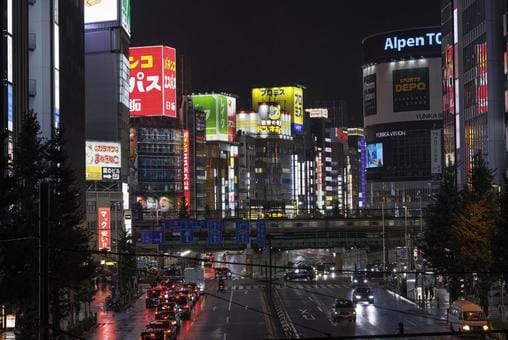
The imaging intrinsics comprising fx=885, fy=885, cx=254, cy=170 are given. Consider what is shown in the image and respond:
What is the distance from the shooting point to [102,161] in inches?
4173

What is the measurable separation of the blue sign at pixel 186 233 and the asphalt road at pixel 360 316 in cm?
1020

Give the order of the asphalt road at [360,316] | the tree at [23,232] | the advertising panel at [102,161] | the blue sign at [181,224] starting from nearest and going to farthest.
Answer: the tree at [23,232], the asphalt road at [360,316], the blue sign at [181,224], the advertising panel at [102,161]

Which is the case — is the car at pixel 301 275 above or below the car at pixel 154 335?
below

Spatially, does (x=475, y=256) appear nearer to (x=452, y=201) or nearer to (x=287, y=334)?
(x=452, y=201)

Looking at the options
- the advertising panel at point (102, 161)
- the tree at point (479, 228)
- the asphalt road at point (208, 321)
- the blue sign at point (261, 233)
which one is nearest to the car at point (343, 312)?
the asphalt road at point (208, 321)

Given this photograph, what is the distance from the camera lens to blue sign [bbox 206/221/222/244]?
82.0 metres

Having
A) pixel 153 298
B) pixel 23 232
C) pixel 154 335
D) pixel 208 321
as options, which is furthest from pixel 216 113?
pixel 23 232

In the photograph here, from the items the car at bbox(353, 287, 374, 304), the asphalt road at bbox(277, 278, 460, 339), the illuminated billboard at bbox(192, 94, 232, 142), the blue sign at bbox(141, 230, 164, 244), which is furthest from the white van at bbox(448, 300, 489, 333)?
the illuminated billboard at bbox(192, 94, 232, 142)

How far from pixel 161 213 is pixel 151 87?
22524 mm

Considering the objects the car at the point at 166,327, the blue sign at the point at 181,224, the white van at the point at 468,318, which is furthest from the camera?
the blue sign at the point at 181,224

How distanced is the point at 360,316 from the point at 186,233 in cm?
2709

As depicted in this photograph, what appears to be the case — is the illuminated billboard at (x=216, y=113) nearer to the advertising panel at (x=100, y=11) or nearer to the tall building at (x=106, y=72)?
the tall building at (x=106, y=72)

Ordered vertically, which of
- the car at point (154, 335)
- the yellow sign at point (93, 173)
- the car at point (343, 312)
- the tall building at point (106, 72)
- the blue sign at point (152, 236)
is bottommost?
the car at point (343, 312)

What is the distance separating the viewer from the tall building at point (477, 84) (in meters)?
89.8
